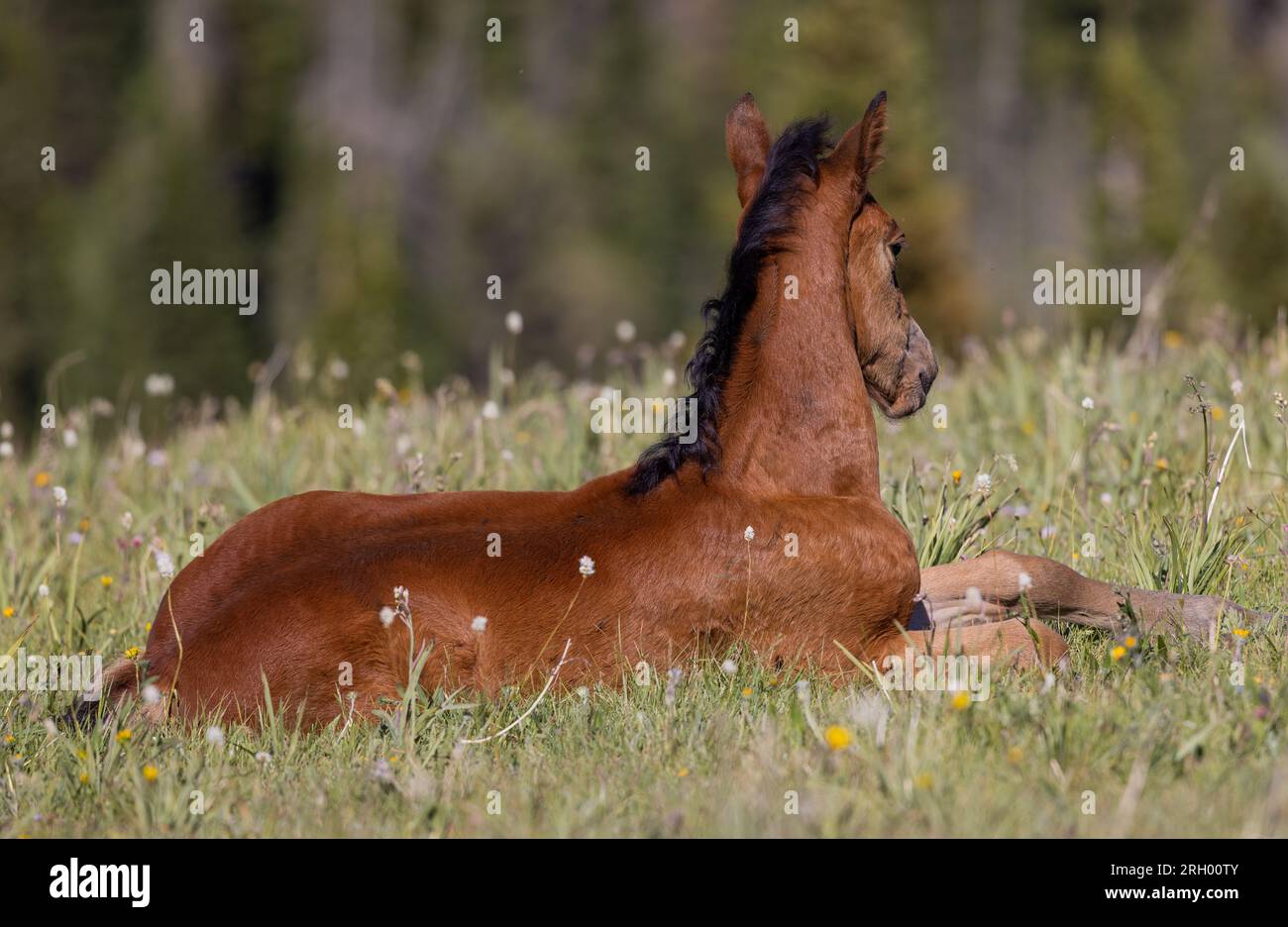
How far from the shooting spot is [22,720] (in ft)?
17.1

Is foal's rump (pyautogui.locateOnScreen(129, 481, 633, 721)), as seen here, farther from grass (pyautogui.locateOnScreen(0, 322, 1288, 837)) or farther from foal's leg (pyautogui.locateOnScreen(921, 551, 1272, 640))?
foal's leg (pyautogui.locateOnScreen(921, 551, 1272, 640))

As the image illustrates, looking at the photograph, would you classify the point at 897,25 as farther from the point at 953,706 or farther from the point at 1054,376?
the point at 953,706

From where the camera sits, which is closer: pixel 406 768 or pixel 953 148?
pixel 406 768

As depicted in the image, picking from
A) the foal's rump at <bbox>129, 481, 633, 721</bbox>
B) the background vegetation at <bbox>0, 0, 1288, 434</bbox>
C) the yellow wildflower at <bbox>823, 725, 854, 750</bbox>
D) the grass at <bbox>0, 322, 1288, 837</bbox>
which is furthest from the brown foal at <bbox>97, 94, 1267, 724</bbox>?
the background vegetation at <bbox>0, 0, 1288, 434</bbox>

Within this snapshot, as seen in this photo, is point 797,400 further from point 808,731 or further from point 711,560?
point 808,731

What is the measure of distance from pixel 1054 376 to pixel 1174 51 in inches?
1879

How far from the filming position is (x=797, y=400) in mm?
5164

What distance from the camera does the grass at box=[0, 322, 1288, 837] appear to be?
3.83 m

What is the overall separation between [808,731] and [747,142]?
2363mm

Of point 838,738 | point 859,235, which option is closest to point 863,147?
point 859,235

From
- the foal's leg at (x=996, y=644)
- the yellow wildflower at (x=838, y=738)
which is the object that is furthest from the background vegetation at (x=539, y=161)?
the yellow wildflower at (x=838, y=738)

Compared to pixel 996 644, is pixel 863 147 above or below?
above
